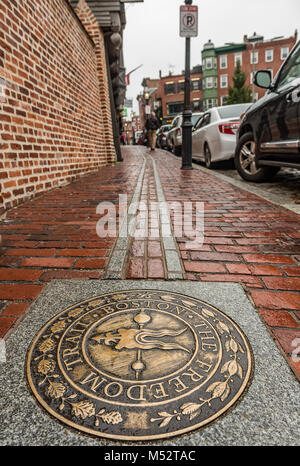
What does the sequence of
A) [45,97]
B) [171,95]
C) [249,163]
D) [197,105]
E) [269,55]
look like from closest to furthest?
1. [45,97]
2. [249,163]
3. [269,55]
4. [197,105]
5. [171,95]

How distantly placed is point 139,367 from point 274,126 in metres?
4.28

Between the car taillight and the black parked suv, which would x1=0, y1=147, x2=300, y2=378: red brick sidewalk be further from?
the car taillight

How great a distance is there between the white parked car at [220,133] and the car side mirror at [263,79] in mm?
2368

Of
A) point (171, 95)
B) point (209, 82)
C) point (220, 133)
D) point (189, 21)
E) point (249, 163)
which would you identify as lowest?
point (249, 163)

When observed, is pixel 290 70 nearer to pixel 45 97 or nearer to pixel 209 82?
pixel 45 97

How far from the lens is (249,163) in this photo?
547 centimetres

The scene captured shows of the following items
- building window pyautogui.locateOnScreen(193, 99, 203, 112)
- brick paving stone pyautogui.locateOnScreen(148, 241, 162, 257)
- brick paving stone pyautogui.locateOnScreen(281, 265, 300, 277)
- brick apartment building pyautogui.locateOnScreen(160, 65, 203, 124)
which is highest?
brick apartment building pyautogui.locateOnScreen(160, 65, 203, 124)

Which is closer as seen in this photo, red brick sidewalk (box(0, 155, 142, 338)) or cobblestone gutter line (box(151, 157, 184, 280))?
red brick sidewalk (box(0, 155, 142, 338))

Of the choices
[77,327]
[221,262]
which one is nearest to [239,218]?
[221,262]

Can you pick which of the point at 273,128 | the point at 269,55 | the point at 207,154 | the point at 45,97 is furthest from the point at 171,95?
the point at 273,128

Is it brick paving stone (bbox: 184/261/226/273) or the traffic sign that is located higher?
the traffic sign

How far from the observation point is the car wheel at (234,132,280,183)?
5207 mm

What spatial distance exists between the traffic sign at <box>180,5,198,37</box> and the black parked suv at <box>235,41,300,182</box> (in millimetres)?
3462

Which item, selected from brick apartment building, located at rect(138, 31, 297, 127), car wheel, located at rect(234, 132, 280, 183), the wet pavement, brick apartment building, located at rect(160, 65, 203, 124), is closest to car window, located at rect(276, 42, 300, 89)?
car wheel, located at rect(234, 132, 280, 183)
